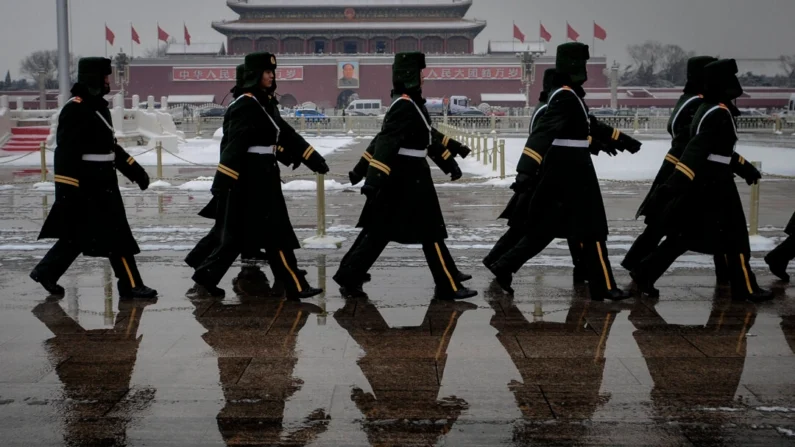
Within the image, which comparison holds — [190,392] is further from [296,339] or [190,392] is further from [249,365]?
[296,339]

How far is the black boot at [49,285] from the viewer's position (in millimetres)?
5676

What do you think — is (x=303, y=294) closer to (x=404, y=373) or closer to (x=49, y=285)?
(x=49, y=285)

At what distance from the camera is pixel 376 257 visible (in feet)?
18.5

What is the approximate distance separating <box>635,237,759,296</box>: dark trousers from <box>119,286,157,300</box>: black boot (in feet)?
9.03

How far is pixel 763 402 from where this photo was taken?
12.2 ft

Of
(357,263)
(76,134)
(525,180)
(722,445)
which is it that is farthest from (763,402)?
(76,134)

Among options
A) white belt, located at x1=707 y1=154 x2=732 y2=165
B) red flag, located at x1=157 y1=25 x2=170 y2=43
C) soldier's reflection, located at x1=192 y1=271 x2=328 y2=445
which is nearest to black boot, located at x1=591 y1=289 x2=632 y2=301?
white belt, located at x1=707 y1=154 x2=732 y2=165

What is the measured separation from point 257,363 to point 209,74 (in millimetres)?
50822

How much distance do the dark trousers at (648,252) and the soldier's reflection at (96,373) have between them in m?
2.91

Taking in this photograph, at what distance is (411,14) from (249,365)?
52106mm

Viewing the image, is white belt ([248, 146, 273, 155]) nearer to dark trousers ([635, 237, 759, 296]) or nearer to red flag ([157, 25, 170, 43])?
dark trousers ([635, 237, 759, 296])

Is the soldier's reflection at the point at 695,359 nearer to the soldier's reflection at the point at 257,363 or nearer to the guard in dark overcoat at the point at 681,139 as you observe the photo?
the guard in dark overcoat at the point at 681,139

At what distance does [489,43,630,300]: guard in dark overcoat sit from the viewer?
217 inches

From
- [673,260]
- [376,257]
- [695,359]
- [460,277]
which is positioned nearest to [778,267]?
[673,260]
